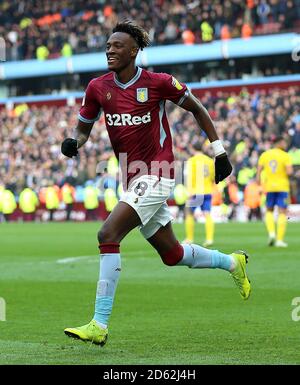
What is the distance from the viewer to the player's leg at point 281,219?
61.5 ft

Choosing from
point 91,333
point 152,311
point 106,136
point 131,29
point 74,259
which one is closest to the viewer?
point 91,333

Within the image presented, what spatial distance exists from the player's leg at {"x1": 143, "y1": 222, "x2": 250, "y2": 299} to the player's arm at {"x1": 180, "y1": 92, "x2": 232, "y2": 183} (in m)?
0.59

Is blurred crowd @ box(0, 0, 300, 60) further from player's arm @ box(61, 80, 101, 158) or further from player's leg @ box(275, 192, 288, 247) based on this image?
player's arm @ box(61, 80, 101, 158)

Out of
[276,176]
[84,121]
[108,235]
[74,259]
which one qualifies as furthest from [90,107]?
[276,176]

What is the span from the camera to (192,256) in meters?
8.50

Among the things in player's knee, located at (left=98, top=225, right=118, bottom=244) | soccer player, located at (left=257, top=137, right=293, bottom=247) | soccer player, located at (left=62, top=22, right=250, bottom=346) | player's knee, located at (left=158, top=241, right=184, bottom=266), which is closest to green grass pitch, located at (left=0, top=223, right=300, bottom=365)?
player's knee, located at (left=158, top=241, right=184, bottom=266)

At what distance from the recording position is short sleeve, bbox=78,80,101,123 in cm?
816

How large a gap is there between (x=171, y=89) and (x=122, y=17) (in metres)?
31.2

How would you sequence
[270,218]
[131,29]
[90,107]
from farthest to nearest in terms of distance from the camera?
[270,218]
[90,107]
[131,29]

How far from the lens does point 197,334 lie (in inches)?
326

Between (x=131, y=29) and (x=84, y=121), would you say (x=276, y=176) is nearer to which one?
(x=84, y=121)

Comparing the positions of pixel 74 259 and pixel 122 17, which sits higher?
pixel 122 17

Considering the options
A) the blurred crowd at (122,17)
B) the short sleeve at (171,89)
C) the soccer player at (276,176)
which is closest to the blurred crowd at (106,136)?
the blurred crowd at (122,17)

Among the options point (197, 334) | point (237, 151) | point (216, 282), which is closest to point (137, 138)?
point (197, 334)
